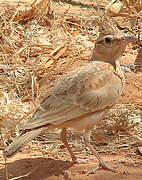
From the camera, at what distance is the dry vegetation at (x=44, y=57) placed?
4.66 m

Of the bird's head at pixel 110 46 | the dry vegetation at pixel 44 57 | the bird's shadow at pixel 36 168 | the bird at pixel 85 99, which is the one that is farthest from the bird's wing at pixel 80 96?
the bird's shadow at pixel 36 168

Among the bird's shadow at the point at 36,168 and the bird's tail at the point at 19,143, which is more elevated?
the bird's tail at the point at 19,143

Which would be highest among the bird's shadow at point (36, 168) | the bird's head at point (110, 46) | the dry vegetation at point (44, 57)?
the bird's head at point (110, 46)

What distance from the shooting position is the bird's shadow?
3639 mm

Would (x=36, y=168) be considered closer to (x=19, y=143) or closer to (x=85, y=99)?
(x=19, y=143)

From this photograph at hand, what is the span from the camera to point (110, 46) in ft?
12.6

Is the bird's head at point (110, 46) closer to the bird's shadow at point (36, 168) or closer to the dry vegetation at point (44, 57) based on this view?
the dry vegetation at point (44, 57)

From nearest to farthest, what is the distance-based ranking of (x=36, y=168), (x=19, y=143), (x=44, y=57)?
1. (x=19, y=143)
2. (x=36, y=168)
3. (x=44, y=57)

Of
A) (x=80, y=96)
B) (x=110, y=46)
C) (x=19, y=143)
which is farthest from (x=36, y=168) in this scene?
(x=110, y=46)

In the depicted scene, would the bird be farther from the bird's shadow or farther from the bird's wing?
the bird's shadow

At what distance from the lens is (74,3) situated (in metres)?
9.68

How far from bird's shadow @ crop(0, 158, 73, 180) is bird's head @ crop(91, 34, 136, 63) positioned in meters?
0.97

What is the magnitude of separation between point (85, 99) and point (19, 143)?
0.64 metres

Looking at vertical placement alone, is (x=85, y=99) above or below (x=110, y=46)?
below
